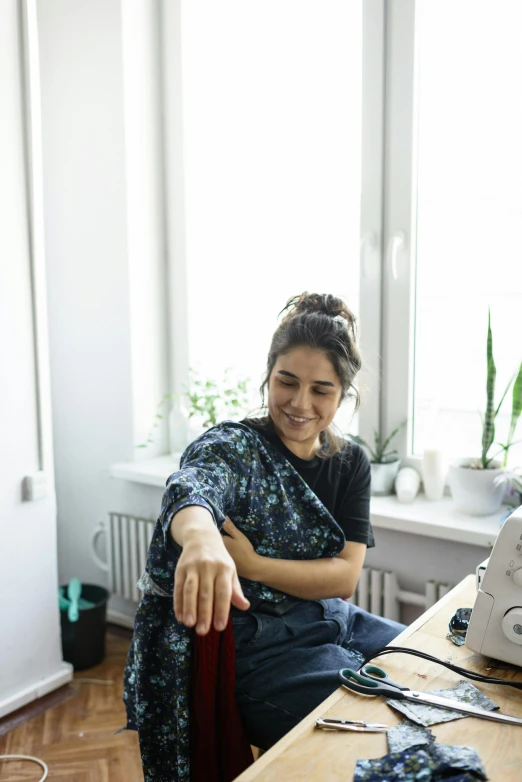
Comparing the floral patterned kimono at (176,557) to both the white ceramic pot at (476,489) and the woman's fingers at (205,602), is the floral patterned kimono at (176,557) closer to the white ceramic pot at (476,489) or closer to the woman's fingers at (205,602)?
the woman's fingers at (205,602)

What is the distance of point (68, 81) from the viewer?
9.53ft

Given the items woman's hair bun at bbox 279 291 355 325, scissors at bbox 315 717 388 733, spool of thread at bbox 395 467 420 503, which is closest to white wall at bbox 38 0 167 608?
spool of thread at bbox 395 467 420 503

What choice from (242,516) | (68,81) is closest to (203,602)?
(242,516)

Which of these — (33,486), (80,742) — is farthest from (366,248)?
(80,742)

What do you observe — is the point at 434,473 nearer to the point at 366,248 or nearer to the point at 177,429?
the point at 366,248

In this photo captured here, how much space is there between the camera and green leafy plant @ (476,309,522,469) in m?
2.08

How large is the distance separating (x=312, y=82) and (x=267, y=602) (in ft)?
6.04

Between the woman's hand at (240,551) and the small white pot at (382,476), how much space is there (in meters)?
1.07

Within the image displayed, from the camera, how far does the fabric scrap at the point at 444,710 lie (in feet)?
3.32

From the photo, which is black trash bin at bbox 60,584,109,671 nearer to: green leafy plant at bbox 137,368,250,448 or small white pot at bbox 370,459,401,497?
green leafy plant at bbox 137,368,250,448

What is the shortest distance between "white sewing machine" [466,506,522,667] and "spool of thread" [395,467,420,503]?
1085 millimetres

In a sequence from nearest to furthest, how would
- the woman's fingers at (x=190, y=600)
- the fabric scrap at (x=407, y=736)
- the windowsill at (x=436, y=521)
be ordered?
the woman's fingers at (x=190, y=600)
the fabric scrap at (x=407, y=736)
the windowsill at (x=436, y=521)

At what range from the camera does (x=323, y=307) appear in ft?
5.30

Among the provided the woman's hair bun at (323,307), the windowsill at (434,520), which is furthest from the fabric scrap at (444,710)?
the windowsill at (434,520)
